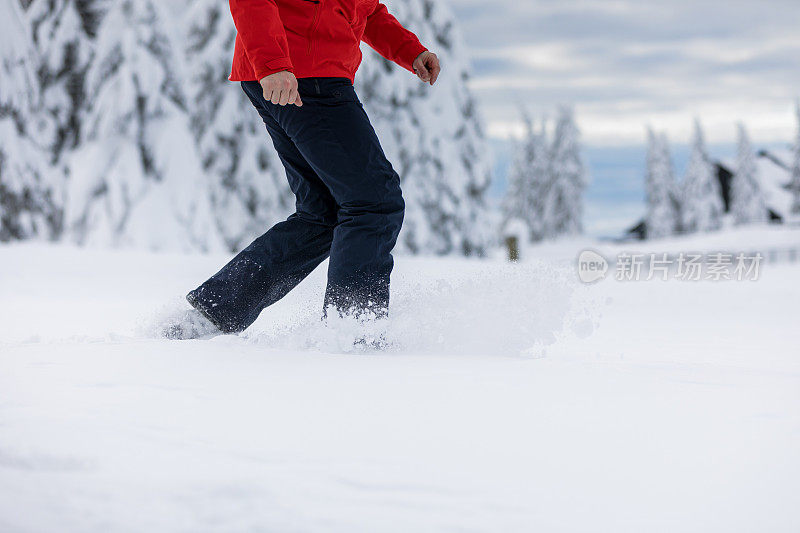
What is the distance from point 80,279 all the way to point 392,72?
1052 cm

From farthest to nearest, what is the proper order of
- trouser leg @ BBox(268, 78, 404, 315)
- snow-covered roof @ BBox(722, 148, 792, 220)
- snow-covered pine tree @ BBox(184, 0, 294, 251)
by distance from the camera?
snow-covered roof @ BBox(722, 148, 792, 220) → snow-covered pine tree @ BBox(184, 0, 294, 251) → trouser leg @ BBox(268, 78, 404, 315)

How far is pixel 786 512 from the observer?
1167 millimetres

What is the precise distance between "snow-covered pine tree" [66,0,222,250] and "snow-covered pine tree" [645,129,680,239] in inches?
1472

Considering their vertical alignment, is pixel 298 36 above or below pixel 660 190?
above

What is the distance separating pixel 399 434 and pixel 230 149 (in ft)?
49.7

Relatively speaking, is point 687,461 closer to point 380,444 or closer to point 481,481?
point 481,481

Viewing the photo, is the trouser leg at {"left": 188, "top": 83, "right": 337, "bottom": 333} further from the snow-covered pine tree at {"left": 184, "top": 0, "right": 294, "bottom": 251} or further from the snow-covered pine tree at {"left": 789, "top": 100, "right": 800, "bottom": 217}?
the snow-covered pine tree at {"left": 789, "top": 100, "right": 800, "bottom": 217}

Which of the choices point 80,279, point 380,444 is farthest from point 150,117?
point 380,444

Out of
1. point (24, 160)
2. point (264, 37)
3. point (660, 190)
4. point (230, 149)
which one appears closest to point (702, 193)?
point (660, 190)

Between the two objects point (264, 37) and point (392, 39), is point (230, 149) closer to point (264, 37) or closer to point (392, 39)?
point (392, 39)

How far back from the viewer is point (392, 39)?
2.96 m

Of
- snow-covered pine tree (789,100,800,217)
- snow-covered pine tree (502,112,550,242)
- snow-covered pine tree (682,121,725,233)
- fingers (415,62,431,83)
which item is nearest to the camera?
fingers (415,62,431,83)

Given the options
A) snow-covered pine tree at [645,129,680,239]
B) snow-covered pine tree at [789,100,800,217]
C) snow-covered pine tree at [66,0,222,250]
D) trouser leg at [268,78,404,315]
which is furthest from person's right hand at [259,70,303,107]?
snow-covered pine tree at [645,129,680,239]

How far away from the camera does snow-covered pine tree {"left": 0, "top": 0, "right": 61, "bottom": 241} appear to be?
13.8 metres
